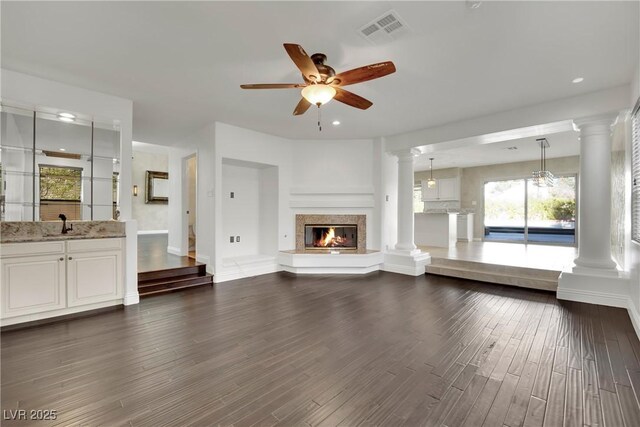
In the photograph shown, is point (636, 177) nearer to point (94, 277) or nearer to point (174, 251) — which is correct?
point (94, 277)

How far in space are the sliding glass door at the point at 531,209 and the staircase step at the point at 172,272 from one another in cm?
874

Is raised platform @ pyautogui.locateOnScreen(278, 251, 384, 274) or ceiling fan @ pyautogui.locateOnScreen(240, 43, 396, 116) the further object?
raised platform @ pyautogui.locateOnScreen(278, 251, 384, 274)

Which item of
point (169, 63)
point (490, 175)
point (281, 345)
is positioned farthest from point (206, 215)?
point (490, 175)

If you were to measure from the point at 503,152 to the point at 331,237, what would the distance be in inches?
202

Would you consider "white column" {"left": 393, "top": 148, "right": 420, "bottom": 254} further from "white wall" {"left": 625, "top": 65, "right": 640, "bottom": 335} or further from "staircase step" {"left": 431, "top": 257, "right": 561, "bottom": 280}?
"white wall" {"left": 625, "top": 65, "right": 640, "bottom": 335}

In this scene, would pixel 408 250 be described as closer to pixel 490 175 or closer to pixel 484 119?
pixel 484 119

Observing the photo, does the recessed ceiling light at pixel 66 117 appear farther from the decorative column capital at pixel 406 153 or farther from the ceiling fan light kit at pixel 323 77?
the decorative column capital at pixel 406 153

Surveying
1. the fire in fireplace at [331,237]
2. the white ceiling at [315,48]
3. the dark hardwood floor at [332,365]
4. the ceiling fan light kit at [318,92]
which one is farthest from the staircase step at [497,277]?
the ceiling fan light kit at [318,92]

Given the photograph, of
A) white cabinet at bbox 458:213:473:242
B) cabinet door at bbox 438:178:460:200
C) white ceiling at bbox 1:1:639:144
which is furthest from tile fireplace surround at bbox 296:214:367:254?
cabinet door at bbox 438:178:460:200

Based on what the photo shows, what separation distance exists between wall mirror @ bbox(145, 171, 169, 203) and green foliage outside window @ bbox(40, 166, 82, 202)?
688cm

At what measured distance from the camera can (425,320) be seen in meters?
3.18

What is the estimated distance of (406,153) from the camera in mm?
5770

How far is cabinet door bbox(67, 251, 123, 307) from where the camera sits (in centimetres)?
332

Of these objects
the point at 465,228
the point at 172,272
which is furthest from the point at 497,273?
the point at 172,272
